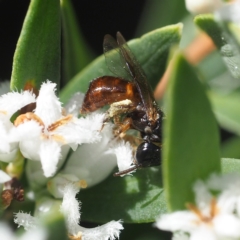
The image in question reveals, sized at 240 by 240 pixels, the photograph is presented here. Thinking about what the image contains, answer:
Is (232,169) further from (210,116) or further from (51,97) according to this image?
(51,97)

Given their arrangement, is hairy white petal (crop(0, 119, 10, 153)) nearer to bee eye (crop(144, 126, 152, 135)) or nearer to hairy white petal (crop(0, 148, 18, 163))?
hairy white petal (crop(0, 148, 18, 163))

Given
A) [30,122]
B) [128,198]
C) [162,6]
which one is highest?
[30,122]

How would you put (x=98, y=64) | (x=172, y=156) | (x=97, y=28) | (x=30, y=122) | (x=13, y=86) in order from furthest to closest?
(x=97, y=28), (x=98, y=64), (x=13, y=86), (x=30, y=122), (x=172, y=156)

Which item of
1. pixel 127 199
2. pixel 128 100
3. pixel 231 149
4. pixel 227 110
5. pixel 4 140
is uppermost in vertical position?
pixel 4 140

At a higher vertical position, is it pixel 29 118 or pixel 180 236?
pixel 29 118

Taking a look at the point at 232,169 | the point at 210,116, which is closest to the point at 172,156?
the point at 210,116

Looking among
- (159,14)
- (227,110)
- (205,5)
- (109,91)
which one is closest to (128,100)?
(109,91)

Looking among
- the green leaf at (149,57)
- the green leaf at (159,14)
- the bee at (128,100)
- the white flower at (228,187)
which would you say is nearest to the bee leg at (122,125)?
the bee at (128,100)

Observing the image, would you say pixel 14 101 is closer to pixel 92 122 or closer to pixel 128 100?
pixel 92 122
